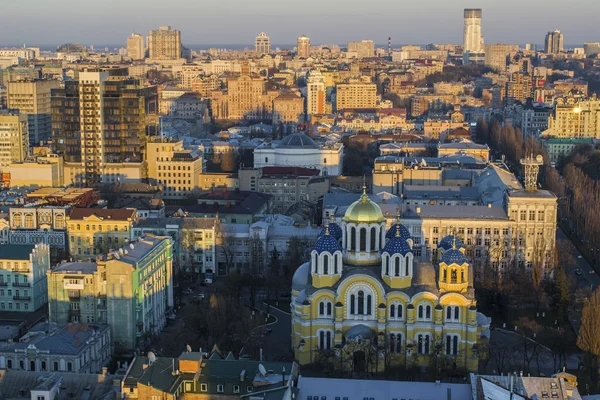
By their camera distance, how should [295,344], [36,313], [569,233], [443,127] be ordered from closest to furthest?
[295,344] → [36,313] → [569,233] → [443,127]

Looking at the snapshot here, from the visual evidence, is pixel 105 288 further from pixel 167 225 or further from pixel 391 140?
pixel 391 140

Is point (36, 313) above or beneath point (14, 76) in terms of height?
beneath

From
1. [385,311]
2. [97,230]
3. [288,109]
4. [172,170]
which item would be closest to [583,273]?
[385,311]

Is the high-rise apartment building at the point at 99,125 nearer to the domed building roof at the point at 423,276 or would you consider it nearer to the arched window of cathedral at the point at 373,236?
the arched window of cathedral at the point at 373,236

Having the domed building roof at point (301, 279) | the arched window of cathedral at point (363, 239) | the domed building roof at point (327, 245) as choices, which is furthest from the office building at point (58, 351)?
the arched window of cathedral at point (363, 239)

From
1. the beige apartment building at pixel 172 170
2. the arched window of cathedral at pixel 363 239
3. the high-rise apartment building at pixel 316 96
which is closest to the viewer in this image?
the arched window of cathedral at pixel 363 239

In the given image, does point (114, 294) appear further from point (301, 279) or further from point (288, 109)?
point (288, 109)

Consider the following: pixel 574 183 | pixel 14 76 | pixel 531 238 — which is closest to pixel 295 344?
pixel 531 238
